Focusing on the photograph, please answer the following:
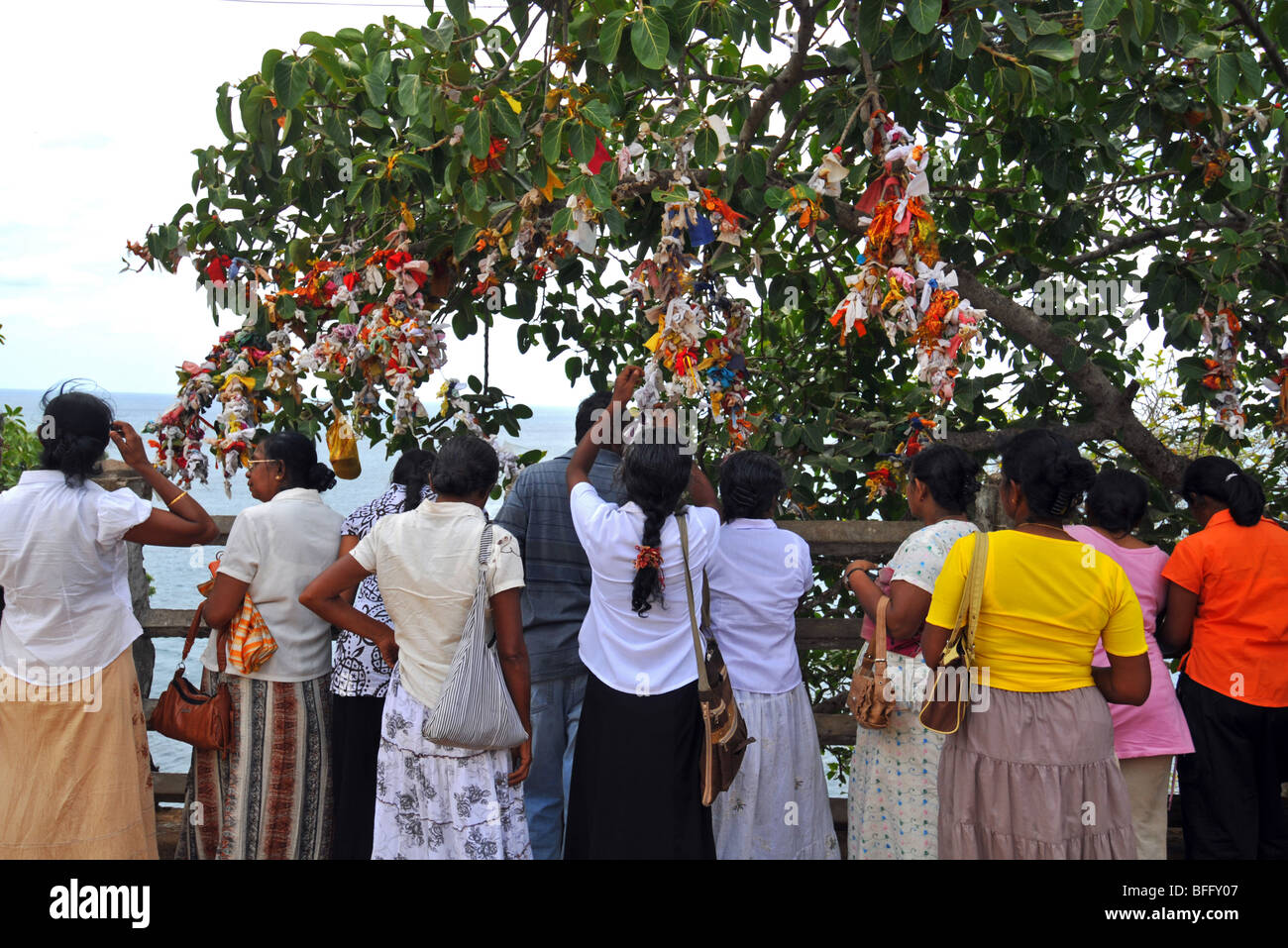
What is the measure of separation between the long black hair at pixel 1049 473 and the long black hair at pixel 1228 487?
2.99 ft

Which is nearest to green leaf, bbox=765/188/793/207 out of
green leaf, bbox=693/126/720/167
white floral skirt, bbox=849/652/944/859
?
green leaf, bbox=693/126/720/167

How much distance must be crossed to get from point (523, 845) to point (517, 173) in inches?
82.5

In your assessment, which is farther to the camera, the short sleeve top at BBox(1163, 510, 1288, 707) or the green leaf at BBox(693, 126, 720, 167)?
the short sleeve top at BBox(1163, 510, 1288, 707)

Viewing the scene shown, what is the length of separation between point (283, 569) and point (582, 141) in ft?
5.15

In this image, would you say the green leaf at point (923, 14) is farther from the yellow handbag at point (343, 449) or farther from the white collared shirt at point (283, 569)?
the white collared shirt at point (283, 569)

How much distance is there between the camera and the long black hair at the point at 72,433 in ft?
9.67

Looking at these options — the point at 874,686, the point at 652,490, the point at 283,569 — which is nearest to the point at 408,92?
the point at 652,490

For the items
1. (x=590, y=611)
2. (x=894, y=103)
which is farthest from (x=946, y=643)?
(x=894, y=103)

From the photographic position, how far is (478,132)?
288cm

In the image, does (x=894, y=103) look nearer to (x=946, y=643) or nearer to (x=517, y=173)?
(x=517, y=173)

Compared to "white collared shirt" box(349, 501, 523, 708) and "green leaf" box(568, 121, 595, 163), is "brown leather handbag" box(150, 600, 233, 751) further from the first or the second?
"green leaf" box(568, 121, 595, 163)

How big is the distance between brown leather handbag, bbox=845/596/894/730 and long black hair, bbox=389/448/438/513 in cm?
146

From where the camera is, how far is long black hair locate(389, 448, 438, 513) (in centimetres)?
334

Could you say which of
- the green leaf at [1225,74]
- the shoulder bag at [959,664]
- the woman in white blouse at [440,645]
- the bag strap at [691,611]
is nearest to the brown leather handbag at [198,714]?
the woman in white blouse at [440,645]
